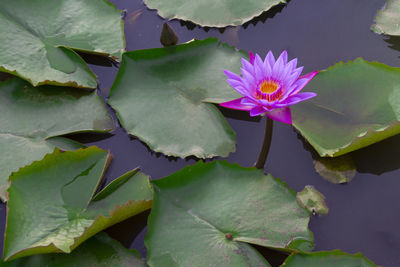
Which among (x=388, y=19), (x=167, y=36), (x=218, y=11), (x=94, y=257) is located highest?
(x=388, y=19)

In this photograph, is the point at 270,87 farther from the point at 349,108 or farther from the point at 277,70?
the point at 349,108

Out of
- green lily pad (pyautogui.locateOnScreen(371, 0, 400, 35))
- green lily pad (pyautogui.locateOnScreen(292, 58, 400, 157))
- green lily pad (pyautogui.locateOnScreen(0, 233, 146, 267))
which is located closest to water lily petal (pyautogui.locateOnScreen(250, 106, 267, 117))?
green lily pad (pyautogui.locateOnScreen(292, 58, 400, 157))

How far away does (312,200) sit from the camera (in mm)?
2027

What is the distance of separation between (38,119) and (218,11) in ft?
4.12

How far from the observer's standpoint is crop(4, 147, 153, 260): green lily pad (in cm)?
175

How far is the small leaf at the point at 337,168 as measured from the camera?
2.10 m

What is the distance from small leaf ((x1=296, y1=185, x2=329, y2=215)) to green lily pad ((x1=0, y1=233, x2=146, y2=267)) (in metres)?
0.80

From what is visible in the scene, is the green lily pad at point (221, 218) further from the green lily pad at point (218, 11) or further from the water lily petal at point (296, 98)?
the green lily pad at point (218, 11)

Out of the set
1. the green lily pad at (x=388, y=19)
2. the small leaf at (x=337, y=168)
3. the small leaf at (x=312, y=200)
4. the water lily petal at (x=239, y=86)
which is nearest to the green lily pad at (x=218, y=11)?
the green lily pad at (x=388, y=19)

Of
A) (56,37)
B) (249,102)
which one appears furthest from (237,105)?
(56,37)

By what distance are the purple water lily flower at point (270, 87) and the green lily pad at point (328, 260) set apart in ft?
1.85

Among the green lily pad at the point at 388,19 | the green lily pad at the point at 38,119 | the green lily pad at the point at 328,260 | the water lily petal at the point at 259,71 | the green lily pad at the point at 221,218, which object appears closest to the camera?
the green lily pad at the point at 328,260

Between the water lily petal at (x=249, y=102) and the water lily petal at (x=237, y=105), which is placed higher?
the water lily petal at (x=249, y=102)

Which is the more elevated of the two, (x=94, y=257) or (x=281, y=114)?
→ (x=281, y=114)
